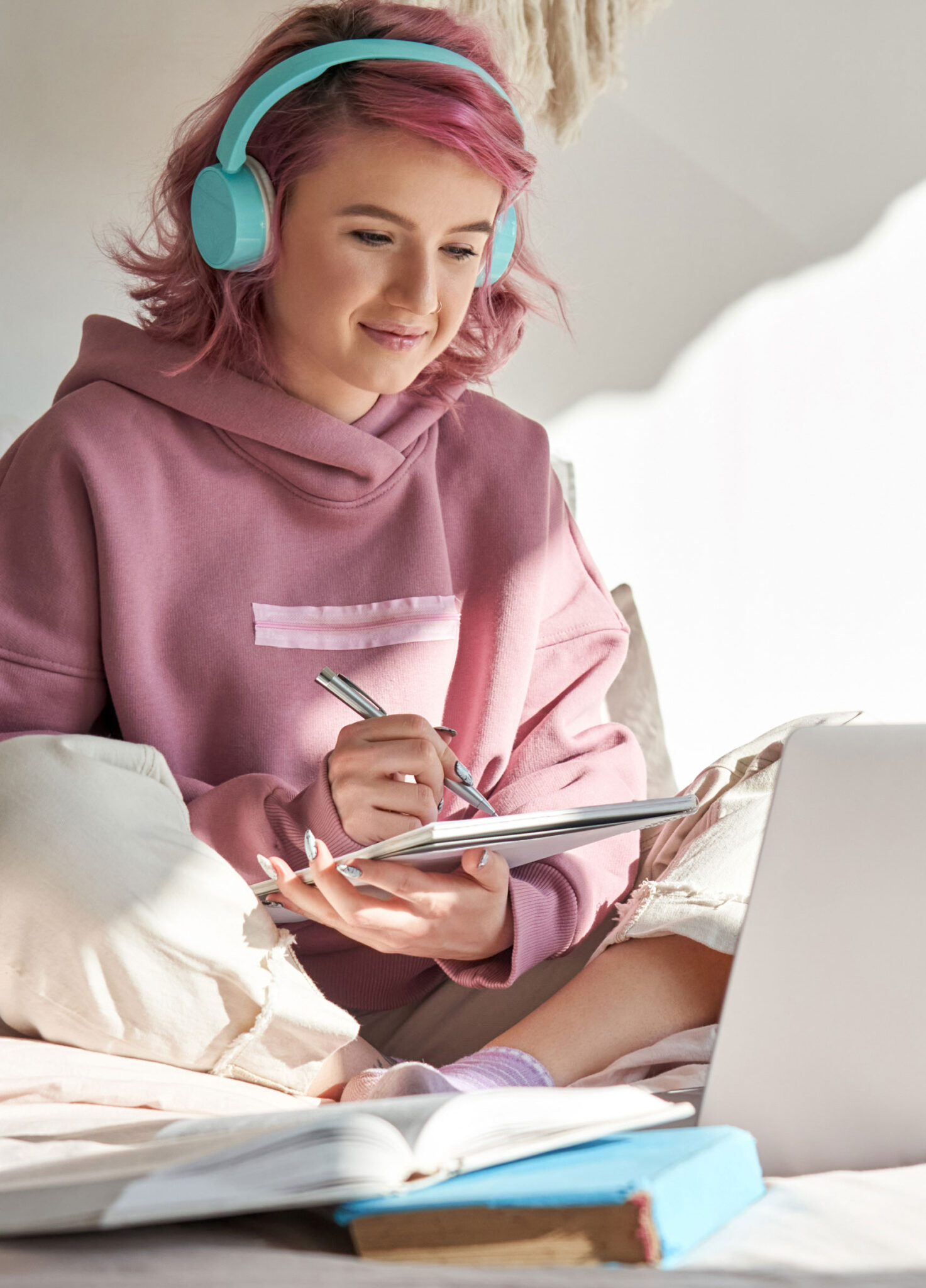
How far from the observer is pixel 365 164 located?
1235 millimetres

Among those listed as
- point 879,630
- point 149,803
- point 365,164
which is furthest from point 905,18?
point 149,803

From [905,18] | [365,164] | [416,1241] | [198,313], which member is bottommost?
[416,1241]

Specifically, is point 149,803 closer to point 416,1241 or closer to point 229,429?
point 229,429

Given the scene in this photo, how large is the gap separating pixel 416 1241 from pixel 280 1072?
55cm

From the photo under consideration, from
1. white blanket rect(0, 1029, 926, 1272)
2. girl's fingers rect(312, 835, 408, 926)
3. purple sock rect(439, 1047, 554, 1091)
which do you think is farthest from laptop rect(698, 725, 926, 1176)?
girl's fingers rect(312, 835, 408, 926)

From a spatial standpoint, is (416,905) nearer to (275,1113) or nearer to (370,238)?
(275,1113)

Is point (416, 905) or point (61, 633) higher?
point (61, 633)

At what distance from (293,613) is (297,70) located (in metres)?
0.53

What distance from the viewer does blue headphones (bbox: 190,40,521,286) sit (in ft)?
4.01

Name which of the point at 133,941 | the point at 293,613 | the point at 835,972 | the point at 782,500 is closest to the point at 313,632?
the point at 293,613

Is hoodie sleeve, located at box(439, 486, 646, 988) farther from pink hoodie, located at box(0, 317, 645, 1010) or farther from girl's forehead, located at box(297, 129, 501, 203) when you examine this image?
girl's forehead, located at box(297, 129, 501, 203)

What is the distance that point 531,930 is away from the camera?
1.15 meters

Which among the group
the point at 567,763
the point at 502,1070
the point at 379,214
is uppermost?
the point at 379,214

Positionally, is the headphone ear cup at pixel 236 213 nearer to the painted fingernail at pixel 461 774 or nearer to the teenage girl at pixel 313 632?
the teenage girl at pixel 313 632
